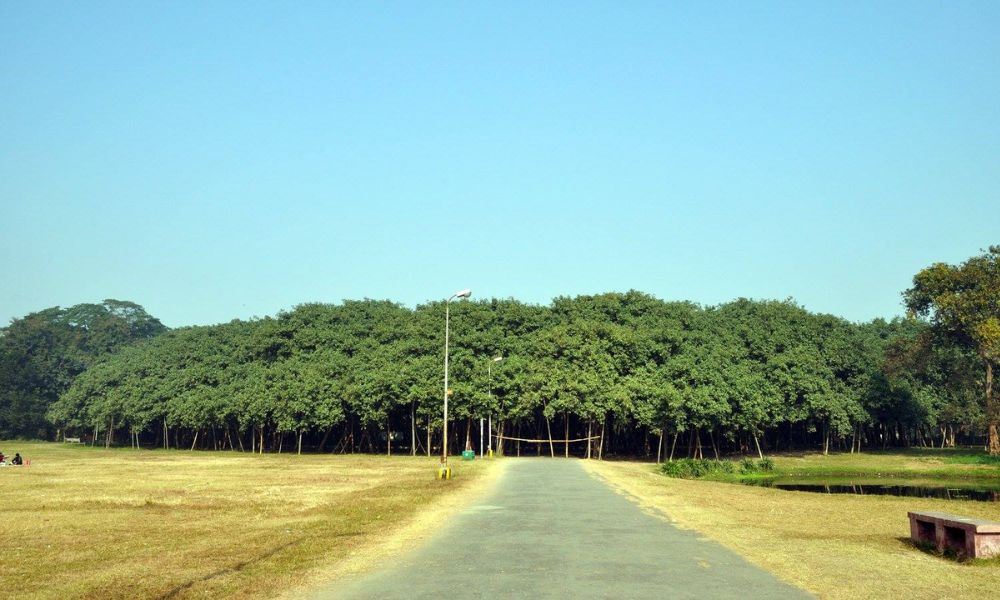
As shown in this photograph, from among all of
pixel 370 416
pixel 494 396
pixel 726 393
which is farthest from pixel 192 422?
pixel 726 393

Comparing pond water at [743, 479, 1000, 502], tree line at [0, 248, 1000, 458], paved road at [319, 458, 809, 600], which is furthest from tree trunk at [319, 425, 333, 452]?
paved road at [319, 458, 809, 600]

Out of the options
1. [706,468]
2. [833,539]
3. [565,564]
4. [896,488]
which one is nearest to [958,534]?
[833,539]

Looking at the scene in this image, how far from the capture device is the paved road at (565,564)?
10922mm

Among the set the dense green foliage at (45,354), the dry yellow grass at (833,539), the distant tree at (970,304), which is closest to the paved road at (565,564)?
the dry yellow grass at (833,539)

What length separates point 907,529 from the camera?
18.9 metres

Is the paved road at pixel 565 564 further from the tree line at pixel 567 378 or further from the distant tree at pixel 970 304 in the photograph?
the distant tree at pixel 970 304

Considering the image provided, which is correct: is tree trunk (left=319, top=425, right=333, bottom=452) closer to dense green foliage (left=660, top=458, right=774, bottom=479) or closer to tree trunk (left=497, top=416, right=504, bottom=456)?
tree trunk (left=497, top=416, right=504, bottom=456)

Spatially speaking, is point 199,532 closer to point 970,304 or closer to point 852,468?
point 852,468

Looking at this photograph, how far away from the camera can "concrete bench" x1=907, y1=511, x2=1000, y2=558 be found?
549 inches

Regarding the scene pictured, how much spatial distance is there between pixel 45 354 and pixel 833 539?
454 ft

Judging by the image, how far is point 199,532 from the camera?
17.7 meters

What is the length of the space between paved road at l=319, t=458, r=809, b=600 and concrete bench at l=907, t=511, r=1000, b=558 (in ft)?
Answer: 13.7

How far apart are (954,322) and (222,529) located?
64.5 m

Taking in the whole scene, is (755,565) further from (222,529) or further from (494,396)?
(494,396)
